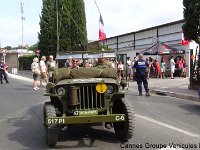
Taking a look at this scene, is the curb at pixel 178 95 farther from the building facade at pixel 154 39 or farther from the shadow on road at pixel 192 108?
the building facade at pixel 154 39

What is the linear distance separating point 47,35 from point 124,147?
169 ft

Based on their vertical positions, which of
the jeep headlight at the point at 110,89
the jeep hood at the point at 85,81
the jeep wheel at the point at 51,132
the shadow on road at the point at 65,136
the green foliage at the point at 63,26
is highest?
the green foliage at the point at 63,26

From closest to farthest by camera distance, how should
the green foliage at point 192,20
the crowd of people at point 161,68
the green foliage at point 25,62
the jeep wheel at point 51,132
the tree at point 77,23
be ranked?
the jeep wheel at point 51,132 < the green foliage at point 192,20 < the crowd of people at point 161,68 < the tree at point 77,23 < the green foliage at point 25,62

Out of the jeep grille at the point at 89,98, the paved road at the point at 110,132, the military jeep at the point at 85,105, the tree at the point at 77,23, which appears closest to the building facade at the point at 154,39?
the tree at the point at 77,23

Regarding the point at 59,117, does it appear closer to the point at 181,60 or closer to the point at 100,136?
the point at 100,136

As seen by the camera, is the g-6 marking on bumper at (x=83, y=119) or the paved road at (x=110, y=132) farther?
the paved road at (x=110, y=132)

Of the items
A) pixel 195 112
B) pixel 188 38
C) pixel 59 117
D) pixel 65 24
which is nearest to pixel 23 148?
pixel 59 117

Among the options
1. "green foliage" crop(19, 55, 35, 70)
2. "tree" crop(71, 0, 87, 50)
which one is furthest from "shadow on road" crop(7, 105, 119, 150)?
"green foliage" crop(19, 55, 35, 70)

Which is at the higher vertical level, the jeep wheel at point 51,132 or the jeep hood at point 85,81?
the jeep hood at point 85,81

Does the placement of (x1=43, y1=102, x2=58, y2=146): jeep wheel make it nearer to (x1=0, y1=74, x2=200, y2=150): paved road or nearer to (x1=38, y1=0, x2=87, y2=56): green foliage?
(x1=0, y1=74, x2=200, y2=150): paved road

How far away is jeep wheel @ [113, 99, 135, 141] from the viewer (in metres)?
7.79

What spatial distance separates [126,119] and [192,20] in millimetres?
13339

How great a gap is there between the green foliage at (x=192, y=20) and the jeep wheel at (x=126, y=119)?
12496 millimetres

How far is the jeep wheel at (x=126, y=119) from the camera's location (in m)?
7.79
